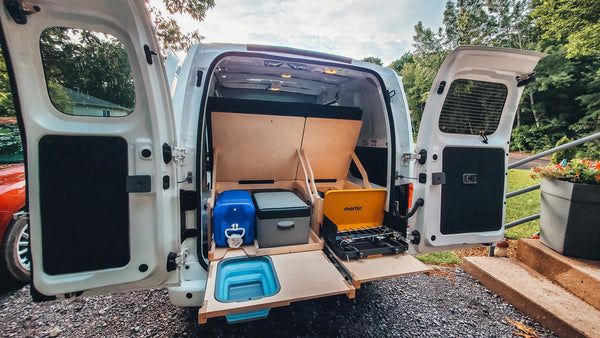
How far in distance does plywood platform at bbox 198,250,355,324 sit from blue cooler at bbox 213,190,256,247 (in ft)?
0.55

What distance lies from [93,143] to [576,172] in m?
3.61

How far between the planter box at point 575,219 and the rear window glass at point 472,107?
1109mm

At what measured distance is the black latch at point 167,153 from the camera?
1262 millimetres

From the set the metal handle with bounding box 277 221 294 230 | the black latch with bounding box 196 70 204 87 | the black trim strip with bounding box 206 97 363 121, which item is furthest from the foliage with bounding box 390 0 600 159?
the black latch with bounding box 196 70 204 87

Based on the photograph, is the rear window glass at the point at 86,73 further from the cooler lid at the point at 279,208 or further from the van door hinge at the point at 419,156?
the van door hinge at the point at 419,156

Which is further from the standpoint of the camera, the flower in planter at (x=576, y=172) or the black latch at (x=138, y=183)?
the flower in planter at (x=576, y=172)

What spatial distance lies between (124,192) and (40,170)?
0.33 m

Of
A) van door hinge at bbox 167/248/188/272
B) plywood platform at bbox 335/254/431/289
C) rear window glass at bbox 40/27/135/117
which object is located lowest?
plywood platform at bbox 335/254/431/289

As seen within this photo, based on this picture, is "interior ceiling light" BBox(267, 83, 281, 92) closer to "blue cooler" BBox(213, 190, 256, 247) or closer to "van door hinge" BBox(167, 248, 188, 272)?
"blue cooler" BBox(213, 190, 256, 247)

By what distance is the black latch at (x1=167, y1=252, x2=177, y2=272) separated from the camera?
1.32 m

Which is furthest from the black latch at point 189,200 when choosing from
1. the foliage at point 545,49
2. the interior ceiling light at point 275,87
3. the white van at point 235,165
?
the foliage at point 545,49

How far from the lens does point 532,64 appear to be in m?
1.70

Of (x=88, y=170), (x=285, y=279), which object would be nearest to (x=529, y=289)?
(x=285, y=279)

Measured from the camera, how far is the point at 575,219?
7.14 ft
